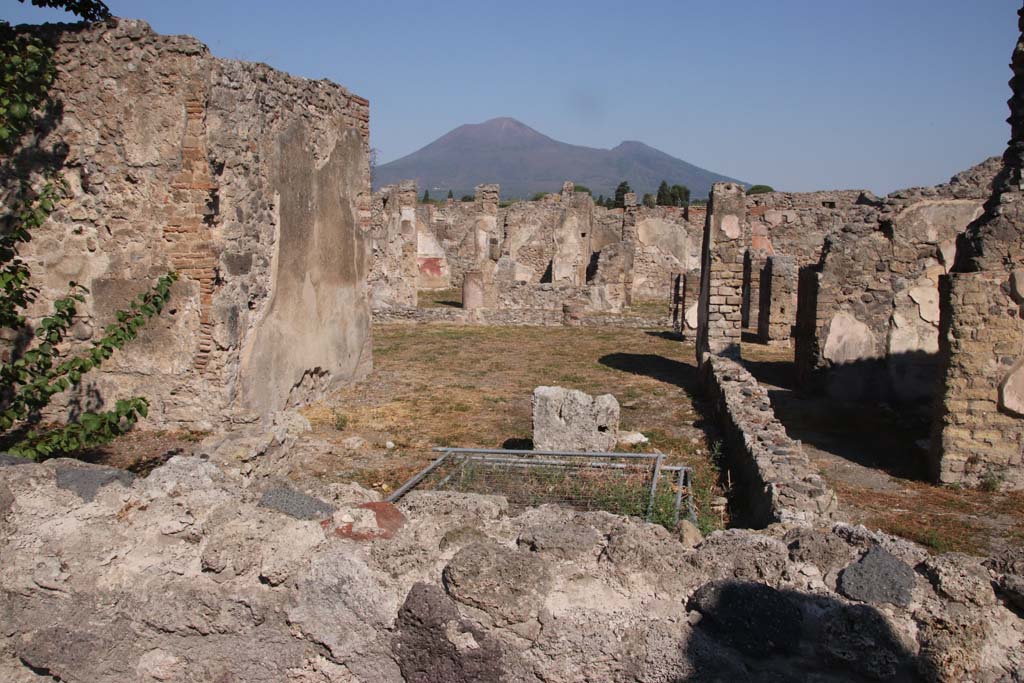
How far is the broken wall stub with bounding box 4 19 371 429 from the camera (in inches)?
296

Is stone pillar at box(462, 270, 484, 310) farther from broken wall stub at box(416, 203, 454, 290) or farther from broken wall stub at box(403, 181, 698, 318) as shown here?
broken wall stub at box(416, 203, 454, 290)

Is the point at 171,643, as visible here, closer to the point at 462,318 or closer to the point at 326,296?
the point at 326,296

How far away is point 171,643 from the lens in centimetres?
299

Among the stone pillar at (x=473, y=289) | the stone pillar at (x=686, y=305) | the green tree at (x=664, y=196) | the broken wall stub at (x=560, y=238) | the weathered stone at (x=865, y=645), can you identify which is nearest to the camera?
the weathered stone at (x=865, y=645)

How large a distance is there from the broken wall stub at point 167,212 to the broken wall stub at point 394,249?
15961 mm

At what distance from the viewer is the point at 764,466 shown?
6293 mm

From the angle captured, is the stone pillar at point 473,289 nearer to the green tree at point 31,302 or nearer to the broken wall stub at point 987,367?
the green tree at point 31,302

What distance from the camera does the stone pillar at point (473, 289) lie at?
23656mm

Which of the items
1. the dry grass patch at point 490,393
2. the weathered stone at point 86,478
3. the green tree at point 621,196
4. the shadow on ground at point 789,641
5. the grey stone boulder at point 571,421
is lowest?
the dry grass patch at point 490,393

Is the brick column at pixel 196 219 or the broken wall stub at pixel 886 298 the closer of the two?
the brick column at pixel 196 219

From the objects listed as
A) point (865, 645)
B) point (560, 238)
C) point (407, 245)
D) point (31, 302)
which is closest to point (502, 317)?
point (407, 245)

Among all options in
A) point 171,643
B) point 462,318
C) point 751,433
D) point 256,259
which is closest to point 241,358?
point 256,259

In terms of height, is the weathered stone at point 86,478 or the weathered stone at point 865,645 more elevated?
the weathered stone at point 86,478

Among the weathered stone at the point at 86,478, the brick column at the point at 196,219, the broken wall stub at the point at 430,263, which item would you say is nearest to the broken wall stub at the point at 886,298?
the brick column at the point at 196,219
